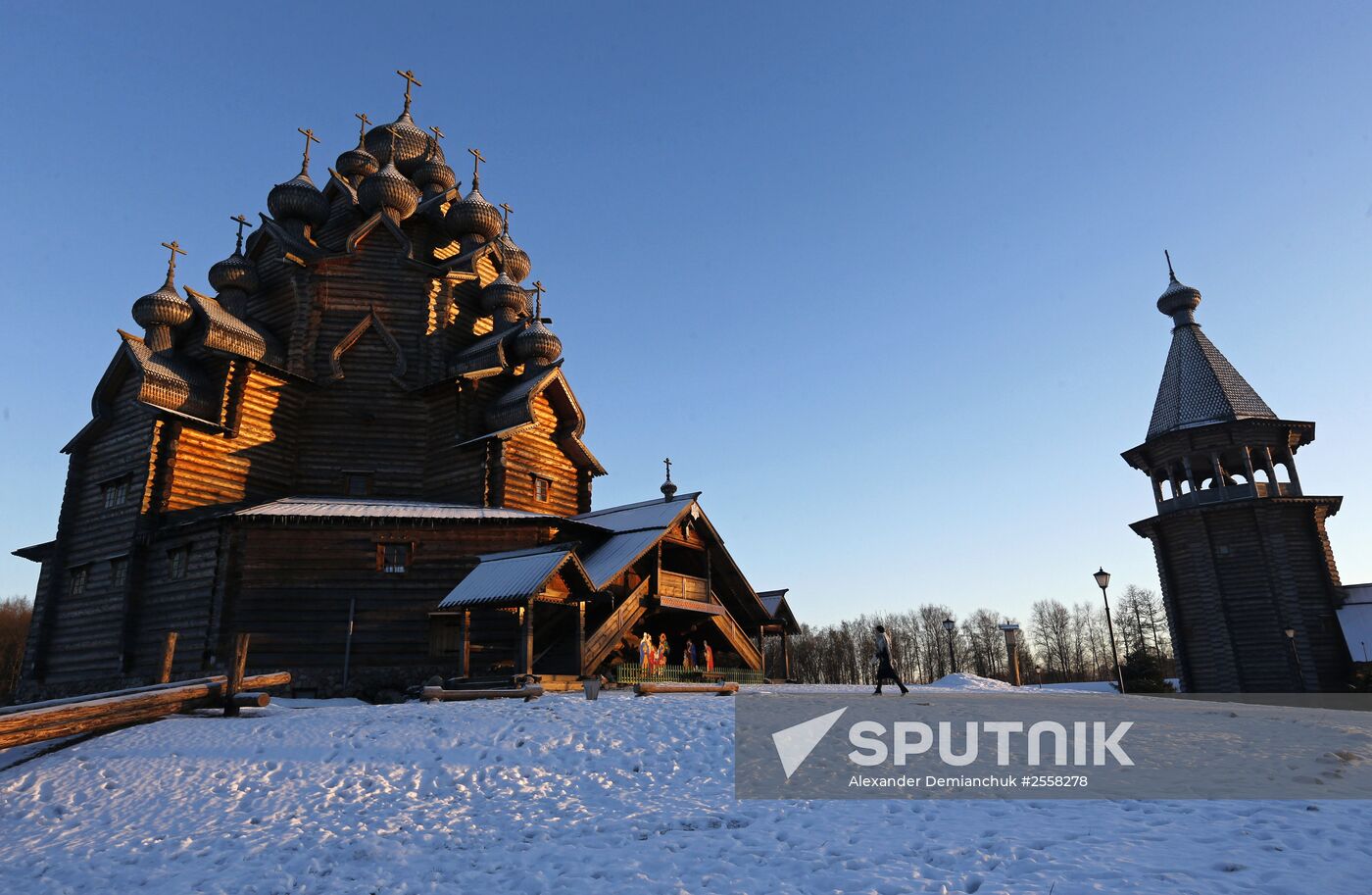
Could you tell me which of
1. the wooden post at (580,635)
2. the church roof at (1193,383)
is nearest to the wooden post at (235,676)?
the wooden post at (580,635)

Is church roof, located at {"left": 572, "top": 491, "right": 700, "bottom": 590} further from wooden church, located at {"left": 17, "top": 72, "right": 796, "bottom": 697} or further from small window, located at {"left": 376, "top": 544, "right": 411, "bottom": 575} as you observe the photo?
small window, located at {"left": 376, "top": 544, "right": 411, "bottom": 575}

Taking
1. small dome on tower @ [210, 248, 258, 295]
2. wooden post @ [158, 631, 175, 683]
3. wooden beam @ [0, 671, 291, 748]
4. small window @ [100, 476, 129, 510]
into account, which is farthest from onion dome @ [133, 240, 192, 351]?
wooden beam @ [0, 671, 291, 748]

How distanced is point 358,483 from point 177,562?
5.68 m

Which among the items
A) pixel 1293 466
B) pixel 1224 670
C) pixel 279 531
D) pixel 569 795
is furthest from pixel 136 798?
pixel 1293 466

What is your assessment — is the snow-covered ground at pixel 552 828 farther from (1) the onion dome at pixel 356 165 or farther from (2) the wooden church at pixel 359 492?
(1) the onion dome at pixel 356 165

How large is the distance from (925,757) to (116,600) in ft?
76.3

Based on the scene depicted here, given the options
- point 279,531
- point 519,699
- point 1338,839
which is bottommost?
point 1338,839

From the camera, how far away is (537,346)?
2816cm

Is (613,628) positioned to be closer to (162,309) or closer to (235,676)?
(235,676)

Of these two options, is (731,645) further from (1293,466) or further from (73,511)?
(1293,466)

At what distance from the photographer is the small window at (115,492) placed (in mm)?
23562

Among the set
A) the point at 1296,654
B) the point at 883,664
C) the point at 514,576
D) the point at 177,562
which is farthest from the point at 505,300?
the point at 1296,654

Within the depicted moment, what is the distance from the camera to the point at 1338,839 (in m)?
6.29

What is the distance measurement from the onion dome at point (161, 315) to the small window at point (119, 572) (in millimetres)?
6884
